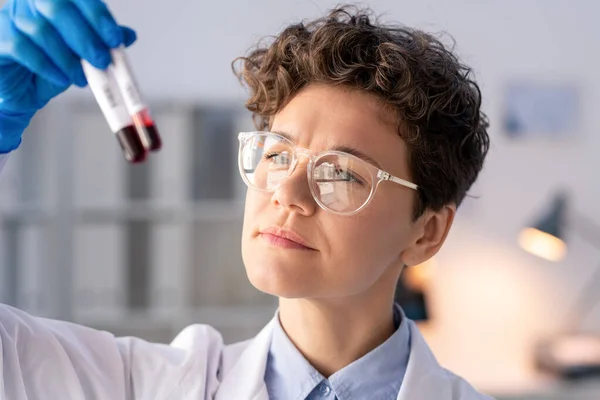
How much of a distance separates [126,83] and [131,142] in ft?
0.29

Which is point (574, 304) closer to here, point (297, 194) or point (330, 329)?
point (330, 329)

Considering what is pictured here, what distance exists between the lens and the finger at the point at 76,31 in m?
1.14

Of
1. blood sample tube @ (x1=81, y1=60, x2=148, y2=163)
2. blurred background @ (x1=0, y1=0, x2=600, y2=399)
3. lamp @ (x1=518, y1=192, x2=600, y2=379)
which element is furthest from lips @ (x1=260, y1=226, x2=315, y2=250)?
lamp @ (x1=518, y1=192, x2=600, y2=379)

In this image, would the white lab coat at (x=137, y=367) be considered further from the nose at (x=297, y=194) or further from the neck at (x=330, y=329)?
the nose at (x=297, y=194)

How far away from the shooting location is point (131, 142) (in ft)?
3.71

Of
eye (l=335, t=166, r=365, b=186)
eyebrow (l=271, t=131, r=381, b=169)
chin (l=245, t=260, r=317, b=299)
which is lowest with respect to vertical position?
chin (l=245, t=260, r=317, b=299)

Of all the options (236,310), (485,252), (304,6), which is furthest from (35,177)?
(485,252)

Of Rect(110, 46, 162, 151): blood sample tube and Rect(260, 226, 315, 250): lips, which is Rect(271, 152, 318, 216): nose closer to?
Rect(260, 226, 315, 250): lips

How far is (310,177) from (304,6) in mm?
3211

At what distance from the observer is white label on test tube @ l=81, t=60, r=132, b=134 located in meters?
1.14

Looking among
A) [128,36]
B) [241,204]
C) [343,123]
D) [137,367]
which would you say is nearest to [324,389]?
[137,367]

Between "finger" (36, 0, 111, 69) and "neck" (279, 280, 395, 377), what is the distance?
604mm

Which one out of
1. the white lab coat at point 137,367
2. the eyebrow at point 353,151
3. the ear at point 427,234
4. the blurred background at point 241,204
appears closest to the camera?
the white lab coat at point 137,367

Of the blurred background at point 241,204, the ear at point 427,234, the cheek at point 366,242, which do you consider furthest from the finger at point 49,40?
the blurred background at point 241,204
